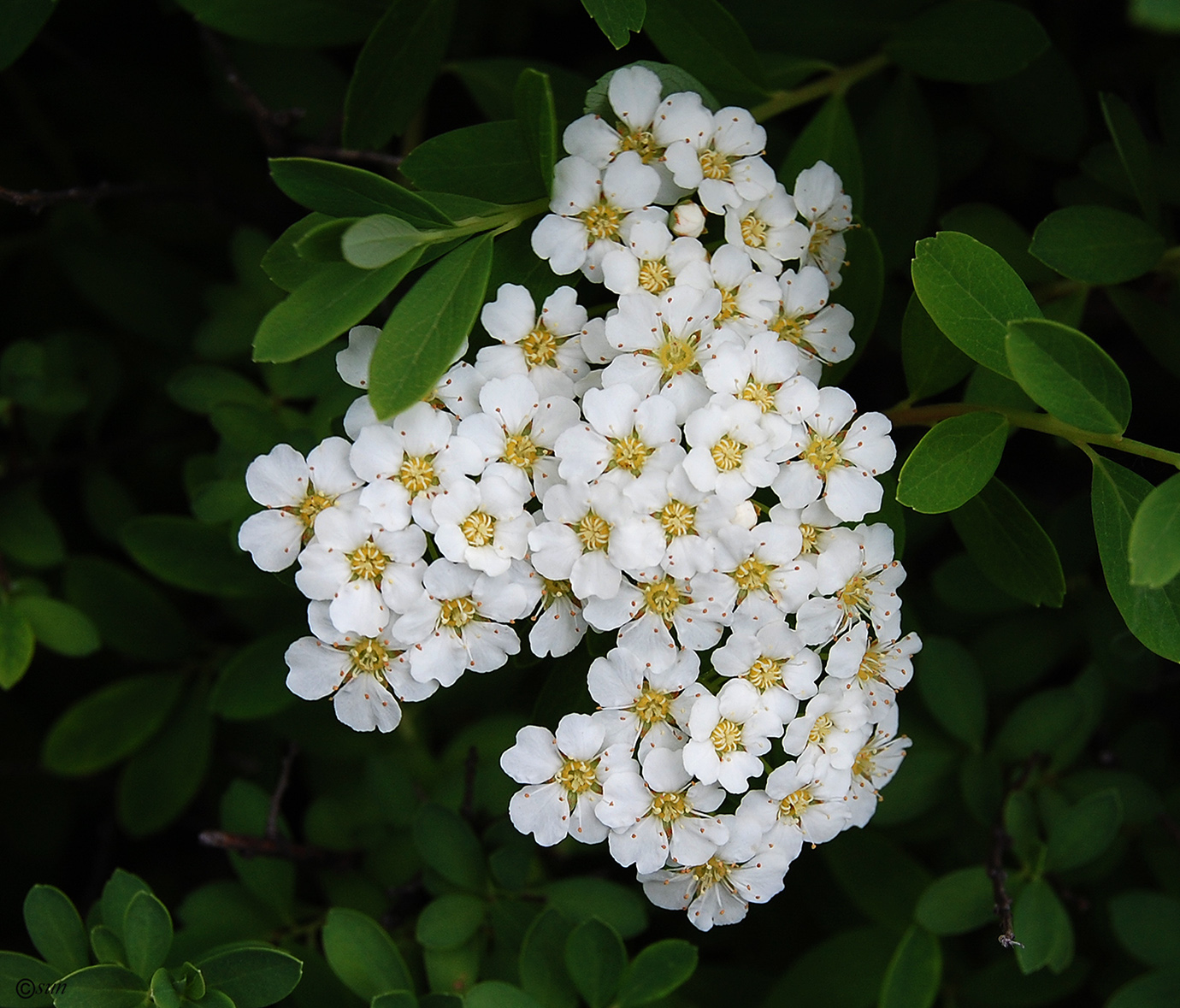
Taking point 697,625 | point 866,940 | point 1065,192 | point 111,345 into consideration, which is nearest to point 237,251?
point 111,345

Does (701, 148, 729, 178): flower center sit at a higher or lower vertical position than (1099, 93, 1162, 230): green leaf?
lower

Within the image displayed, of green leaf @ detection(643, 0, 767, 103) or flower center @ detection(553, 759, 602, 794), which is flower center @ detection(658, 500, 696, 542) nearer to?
flower center @ detection(553, 759, 602, 794)

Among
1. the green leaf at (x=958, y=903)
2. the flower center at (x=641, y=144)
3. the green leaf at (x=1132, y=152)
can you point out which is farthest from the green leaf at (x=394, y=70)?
the green leaf at (x=958, y=903)

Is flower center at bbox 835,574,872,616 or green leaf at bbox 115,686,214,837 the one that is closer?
flower center at bbox 835,574,872,616

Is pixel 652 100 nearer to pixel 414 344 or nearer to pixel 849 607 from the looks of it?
pixel 414 344

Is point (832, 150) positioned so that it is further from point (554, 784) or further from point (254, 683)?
point (254, 683)

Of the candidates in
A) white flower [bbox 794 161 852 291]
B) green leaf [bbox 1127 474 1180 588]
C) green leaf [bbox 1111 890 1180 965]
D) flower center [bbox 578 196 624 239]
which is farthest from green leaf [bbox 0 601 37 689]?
green leaf [bbox 1111 890 1180 965]
